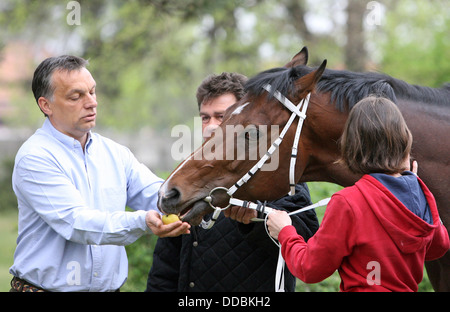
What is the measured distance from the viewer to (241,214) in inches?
115

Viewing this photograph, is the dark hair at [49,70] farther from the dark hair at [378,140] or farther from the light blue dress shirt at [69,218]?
the dark hair at [378,140]

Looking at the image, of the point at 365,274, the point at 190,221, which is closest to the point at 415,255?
the point at 365,274

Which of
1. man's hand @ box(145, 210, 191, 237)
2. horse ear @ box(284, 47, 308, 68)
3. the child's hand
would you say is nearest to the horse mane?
horse ear @ box(284, 47, 308, 68)

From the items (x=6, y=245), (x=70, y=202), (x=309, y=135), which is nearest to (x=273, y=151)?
(x=309, y=135)

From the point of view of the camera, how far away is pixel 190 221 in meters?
2.79

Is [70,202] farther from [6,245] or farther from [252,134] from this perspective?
[6,245]

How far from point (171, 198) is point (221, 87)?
92 centimetres

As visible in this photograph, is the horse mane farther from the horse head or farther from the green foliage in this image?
the green foliage

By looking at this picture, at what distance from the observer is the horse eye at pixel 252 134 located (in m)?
2.83

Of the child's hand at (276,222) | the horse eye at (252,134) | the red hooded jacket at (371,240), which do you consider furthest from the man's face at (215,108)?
the red hooded jacket at (371,240)

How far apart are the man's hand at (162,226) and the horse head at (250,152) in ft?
0.43
